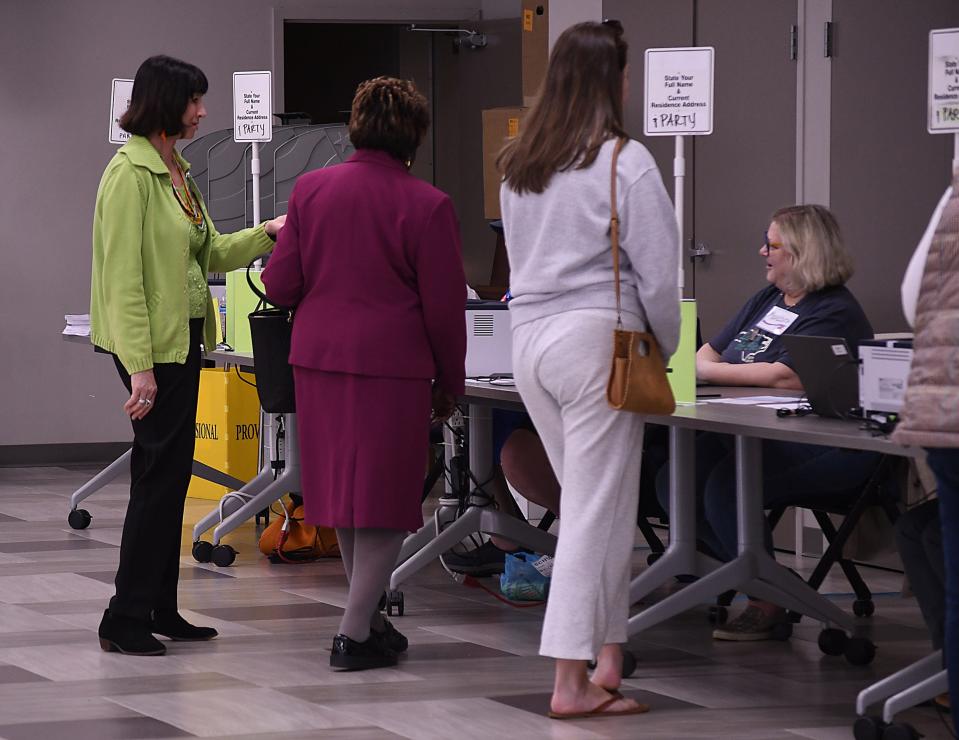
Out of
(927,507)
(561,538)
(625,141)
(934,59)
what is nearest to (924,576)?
(927,507)

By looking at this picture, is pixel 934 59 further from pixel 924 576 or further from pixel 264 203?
pixel 264 203

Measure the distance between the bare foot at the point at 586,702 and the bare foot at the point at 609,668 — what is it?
0.22 ft

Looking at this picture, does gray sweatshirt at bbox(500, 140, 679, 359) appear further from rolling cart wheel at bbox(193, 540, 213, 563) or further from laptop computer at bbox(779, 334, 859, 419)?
rolling cart wheel at bbox(193, 540, 213, 563)

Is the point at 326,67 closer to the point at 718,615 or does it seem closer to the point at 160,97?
the point at 160,97

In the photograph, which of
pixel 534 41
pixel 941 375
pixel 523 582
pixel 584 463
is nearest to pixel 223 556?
pixel 523 582

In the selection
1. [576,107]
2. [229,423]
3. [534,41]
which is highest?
[534,41]

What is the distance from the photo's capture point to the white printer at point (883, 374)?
130 inches

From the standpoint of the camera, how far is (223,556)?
5617mm

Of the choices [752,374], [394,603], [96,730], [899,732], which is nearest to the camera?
[899,732]

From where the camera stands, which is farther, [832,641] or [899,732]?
[832,641]

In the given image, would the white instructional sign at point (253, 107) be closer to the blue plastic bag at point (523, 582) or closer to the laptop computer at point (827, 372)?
the blue plastic bag at point (523, 582)

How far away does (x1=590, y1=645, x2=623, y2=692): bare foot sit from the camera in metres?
3.63

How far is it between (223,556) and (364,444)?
190 centimetres

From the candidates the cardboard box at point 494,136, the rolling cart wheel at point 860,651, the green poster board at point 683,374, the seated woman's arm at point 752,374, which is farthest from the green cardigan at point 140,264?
the cardboard box at point 494,136
